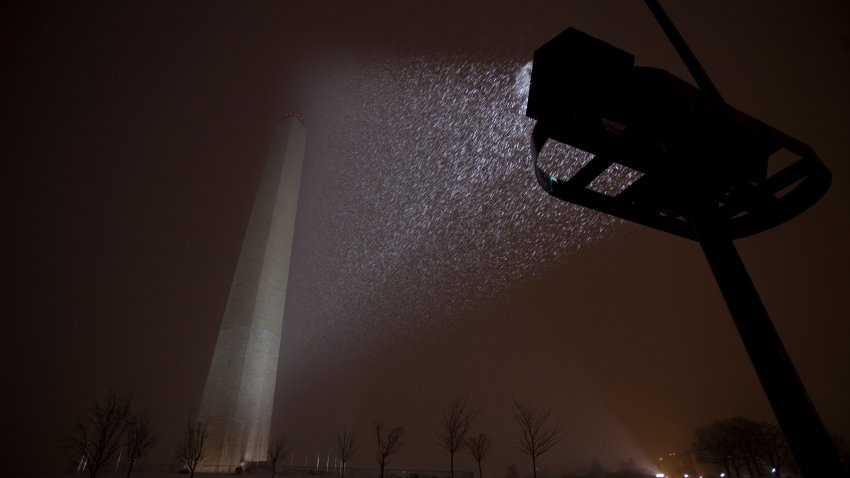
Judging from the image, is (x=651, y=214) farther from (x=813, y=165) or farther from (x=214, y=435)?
(x=214, y=435)

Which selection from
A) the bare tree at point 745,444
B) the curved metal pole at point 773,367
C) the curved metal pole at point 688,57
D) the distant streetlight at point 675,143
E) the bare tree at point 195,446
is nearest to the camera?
the curved metal pole at point 773,367

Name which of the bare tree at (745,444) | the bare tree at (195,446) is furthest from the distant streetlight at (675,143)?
the bare tree at (745,444)

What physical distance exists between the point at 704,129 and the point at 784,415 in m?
2.34

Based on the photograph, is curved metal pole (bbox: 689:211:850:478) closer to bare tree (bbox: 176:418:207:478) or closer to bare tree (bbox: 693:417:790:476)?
bare tree (bbox: 176:418:207:478)

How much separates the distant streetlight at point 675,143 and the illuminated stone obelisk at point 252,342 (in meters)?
24.8

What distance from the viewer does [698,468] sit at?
53.3 metres

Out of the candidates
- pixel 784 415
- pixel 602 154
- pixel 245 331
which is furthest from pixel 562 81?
pixel 245 331

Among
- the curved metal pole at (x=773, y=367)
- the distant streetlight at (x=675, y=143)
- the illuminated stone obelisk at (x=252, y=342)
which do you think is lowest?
the curved metal pole at (x=773, y=367)

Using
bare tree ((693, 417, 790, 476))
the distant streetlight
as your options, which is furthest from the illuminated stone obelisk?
bare tree ((693, 417, 790, 476))

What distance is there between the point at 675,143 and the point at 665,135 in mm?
119

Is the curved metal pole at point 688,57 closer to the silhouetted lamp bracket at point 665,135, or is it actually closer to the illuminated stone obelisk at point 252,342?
the silhouetted lamp bracket at point 665,135

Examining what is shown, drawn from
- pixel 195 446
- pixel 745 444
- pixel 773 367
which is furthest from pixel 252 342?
pixel 745 444

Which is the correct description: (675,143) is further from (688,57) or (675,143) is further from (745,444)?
(745,444)

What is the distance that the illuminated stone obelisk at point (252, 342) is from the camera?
24.2 meters
